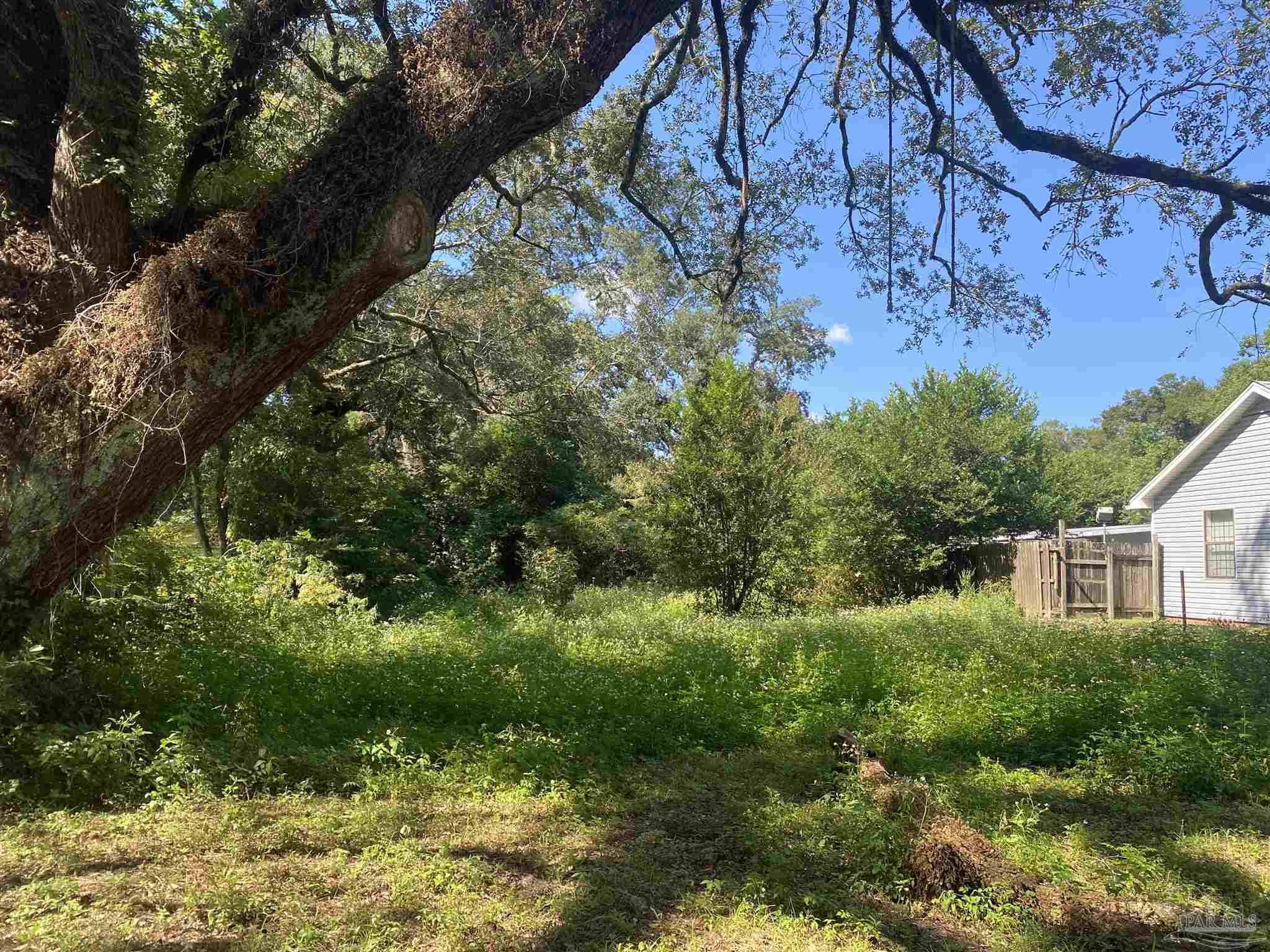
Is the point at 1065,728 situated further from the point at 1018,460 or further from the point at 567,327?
the point at 1018,460

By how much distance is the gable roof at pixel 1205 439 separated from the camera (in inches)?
527

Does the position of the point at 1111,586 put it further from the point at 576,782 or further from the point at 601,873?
the point at 601,873

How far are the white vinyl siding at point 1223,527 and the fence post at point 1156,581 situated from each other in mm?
322

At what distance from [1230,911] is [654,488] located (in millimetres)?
11323

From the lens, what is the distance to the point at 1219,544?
1449 centimetres

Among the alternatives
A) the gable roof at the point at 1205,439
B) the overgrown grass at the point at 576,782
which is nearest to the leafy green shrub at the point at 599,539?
the overgrown grass at the point at 576,782

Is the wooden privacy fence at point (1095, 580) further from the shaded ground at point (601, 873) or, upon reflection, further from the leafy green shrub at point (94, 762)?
the leafy green shrub at point (94, 762)

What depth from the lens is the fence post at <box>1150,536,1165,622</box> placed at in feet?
50.4

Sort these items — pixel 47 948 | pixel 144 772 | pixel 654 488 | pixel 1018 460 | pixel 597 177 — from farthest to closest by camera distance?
pixel 1018 460 → pixel 654 488 → pixel 597 177 → pixel 144 772 → pixel 47 948

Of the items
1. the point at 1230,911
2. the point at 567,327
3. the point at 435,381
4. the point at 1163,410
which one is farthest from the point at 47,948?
the point at 1163,410

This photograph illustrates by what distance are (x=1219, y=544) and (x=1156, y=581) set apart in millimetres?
1412

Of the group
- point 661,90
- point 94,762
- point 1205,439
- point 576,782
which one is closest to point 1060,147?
point 661,90

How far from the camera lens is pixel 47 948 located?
2.44m

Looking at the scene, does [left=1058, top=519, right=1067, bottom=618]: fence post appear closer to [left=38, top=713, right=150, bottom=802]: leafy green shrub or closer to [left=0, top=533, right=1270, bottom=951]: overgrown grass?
[left=0, top=533, right=1270, bottom=951]: overgrown grass
